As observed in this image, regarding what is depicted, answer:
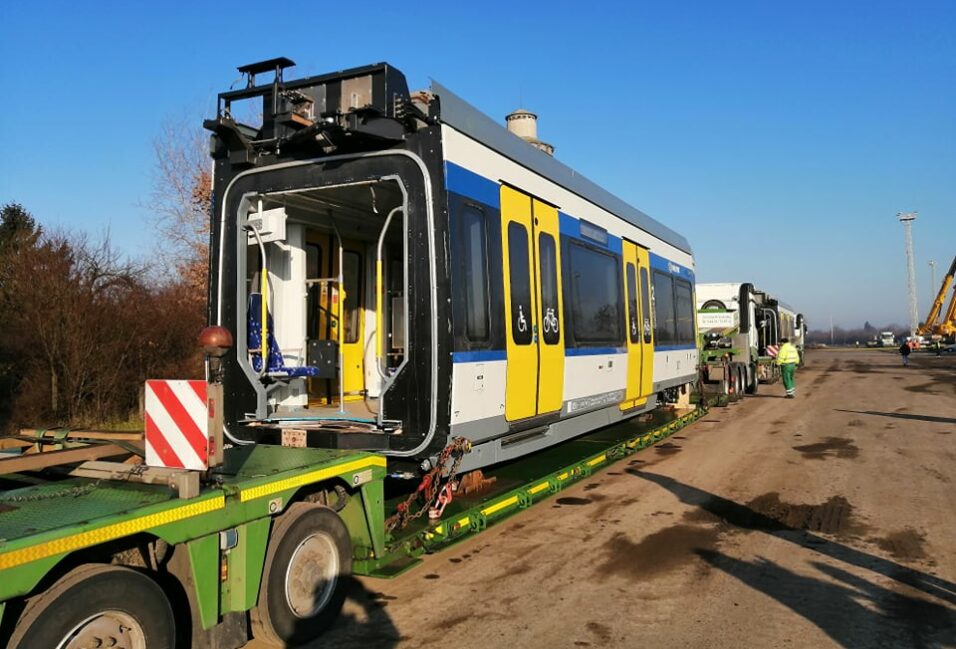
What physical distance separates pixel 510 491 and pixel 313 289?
2.93 metres

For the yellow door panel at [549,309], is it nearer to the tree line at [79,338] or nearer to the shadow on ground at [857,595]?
the shadow on ground at [857,595]

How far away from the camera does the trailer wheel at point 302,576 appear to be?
4020 mm

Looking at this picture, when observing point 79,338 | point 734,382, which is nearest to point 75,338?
point 79,338

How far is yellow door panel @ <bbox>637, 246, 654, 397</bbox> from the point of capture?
34.8 ft

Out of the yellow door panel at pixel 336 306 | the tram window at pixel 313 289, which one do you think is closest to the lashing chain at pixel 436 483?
the yellow door panel at pixel 336 306

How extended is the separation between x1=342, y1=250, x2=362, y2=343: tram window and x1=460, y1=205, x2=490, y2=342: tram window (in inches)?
92.6

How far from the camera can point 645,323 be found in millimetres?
10727

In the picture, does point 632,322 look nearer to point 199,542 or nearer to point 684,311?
point 684,311

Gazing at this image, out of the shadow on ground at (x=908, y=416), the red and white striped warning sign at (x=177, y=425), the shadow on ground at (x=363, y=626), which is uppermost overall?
the red and white striped warning sign at (x=177, y=425)

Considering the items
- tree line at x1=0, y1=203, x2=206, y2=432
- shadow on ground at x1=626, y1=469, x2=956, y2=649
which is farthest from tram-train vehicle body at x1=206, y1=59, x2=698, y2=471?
tree line at x1=0, y1=203, x2=206, y2=432

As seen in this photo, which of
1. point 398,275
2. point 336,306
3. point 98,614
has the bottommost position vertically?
point 98,614

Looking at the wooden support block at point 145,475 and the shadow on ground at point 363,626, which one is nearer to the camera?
the wooden support block at point 145,475

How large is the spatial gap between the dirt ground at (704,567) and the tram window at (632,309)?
6.29 feet

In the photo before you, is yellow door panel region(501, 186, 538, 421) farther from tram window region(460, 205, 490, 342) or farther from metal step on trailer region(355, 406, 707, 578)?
metal step on trailer region(355, 406, 707, 578)
